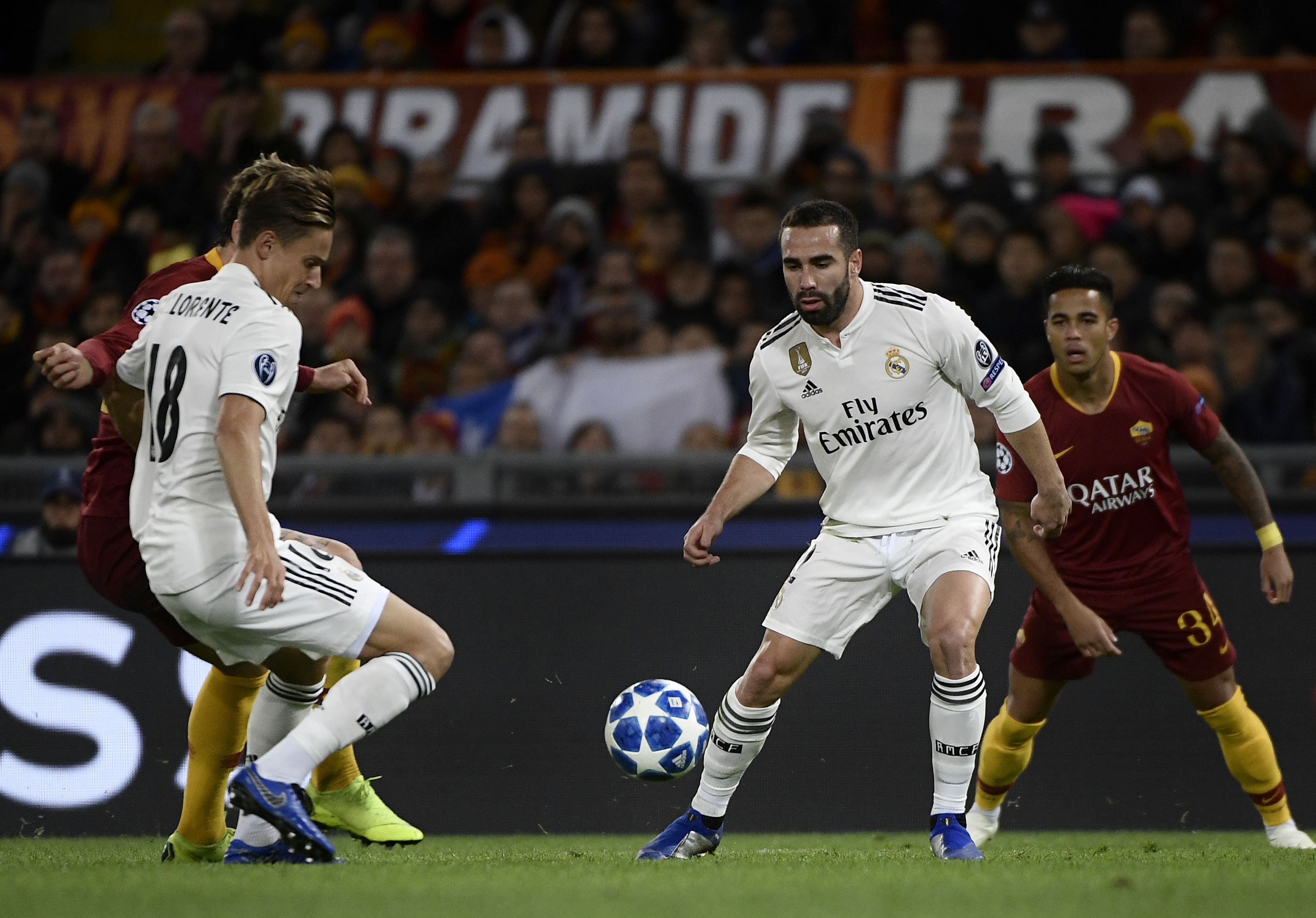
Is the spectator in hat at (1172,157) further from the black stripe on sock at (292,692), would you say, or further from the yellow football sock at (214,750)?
the yellow football sock at (214,750)

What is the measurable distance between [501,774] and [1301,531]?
351cm

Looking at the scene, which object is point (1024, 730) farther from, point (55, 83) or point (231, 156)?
point (55, 83)

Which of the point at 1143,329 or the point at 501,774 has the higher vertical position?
the point at 1143,329

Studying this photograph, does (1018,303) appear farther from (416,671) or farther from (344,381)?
Answer: (416,671)

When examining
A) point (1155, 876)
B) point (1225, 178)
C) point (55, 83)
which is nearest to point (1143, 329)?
point (1225, 178)

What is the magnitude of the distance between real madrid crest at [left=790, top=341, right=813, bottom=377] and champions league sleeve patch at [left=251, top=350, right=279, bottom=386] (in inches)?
71.6

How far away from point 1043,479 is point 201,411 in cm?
256

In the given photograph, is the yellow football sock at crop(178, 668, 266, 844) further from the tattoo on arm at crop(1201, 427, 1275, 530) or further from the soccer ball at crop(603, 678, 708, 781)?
the tattoo on arm at crop(1201, 427, 1275, 530)

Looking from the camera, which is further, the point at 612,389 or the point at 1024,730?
the point at 612,389

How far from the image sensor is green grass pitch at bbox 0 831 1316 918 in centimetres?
360

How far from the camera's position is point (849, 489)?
532cm

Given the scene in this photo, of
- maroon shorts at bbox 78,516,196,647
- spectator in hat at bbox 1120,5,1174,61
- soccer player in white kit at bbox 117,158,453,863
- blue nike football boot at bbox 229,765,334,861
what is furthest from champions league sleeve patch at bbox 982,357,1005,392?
spectator in hat at bbox 1120,5,1174,61

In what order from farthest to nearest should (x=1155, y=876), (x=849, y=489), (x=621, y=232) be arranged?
1. (x=621, y=232)
2. (x=849, y=489)
3. (x=1155, y=876)

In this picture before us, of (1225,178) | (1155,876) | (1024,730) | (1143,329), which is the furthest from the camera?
(1225,178)
